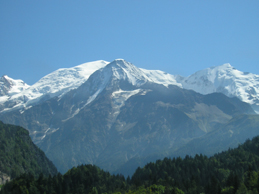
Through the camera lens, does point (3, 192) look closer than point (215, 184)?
No

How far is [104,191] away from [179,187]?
41573mm

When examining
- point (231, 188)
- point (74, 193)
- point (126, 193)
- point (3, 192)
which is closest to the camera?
point (231, 188)

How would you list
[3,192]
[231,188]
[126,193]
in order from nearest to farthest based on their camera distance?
1. [231,188]
2. [126,193]
3. [3,192]

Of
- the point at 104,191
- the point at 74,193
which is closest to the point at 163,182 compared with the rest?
the point at 104,191

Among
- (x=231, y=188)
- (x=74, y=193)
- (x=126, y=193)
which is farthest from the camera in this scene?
(x=74, y=193)

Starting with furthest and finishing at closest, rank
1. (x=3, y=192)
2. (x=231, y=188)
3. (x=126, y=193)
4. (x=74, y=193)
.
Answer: (x=74, y=193)
(x=3, y=192)
(x=126, y=193)
(x=231, y=188)

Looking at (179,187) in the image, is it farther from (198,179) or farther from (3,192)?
(3,192)

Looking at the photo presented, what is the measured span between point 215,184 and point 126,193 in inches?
1544

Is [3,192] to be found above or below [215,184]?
above

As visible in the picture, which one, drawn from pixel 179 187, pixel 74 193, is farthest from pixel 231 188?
pixel 74 193

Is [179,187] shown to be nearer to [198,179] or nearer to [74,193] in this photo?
[198,179]

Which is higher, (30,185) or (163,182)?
(30,185)

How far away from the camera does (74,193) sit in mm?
198250

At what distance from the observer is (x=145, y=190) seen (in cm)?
17225
